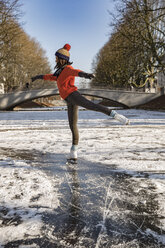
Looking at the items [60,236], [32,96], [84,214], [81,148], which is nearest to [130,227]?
[84,214]

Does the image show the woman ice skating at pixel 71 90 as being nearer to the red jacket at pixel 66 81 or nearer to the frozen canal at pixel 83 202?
the red jacket at pixel 66 81

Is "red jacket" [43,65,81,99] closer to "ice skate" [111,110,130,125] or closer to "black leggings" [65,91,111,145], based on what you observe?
"black leggings" [65,91,111,145]

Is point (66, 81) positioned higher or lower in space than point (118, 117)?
higher

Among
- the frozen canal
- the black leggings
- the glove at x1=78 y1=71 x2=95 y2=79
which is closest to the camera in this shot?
the frozen canal

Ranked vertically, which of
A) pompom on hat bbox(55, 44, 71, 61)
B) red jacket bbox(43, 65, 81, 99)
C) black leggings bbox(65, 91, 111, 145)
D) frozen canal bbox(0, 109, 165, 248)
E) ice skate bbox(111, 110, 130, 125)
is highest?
pompom on hat bbox(55, 44, 71, 61)

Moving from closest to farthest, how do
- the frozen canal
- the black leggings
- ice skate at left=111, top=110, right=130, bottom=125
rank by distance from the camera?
the frozen canal
the black leggings
ice skate at left=111, top=110, right=130, bottom=125

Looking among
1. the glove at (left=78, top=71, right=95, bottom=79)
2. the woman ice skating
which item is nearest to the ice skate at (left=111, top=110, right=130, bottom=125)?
the woman ice skating

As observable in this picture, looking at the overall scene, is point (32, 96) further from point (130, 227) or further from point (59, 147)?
point (130, 227)

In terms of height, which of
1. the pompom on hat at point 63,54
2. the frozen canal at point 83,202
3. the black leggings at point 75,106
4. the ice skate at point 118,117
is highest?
the pompom on hat at point 63,54

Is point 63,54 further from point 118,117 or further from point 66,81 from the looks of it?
point 118,117

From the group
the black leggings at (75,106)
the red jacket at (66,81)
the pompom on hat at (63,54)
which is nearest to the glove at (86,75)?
the red jacket at (66,81)

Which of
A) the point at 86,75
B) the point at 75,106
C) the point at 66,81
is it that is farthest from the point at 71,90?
the point at 86,75

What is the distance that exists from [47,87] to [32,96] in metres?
2.23

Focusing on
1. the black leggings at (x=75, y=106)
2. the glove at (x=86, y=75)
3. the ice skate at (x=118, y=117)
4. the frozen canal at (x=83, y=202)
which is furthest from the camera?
the ice skate at (x=118, y=117)
